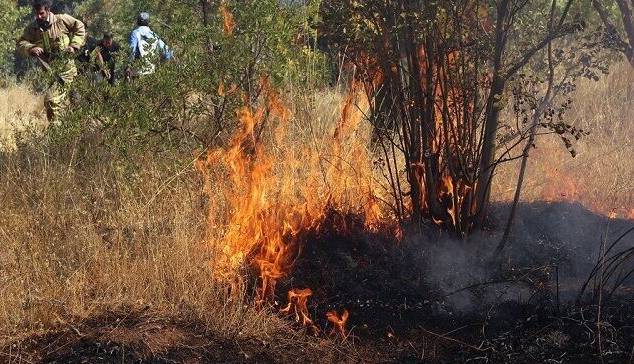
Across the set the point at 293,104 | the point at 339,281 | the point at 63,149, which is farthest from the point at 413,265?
the point at 63,149

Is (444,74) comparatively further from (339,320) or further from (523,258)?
(339,320)

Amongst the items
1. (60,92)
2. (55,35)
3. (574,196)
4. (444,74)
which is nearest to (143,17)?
(55,35)

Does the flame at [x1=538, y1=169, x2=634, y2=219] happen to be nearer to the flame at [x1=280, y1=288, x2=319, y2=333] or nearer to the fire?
the fire

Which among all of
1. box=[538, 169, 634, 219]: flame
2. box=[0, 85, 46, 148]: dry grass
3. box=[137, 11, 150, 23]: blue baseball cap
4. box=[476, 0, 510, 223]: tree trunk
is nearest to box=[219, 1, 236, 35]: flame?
box=[476, 0, 510, 223]: tree trunk

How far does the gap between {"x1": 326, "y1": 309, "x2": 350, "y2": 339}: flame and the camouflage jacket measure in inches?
170

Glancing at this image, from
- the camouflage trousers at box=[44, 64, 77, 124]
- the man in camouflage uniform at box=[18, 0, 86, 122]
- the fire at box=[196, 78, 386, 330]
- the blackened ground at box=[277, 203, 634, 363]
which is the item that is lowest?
the blackened ground at box=[277, 203, 634, 363]

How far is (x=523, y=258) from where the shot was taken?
4418 millimetres

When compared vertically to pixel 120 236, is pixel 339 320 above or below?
below

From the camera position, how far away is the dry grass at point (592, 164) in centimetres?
580

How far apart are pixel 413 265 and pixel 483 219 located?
66cm

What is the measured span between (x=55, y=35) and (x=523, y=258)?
522 cm

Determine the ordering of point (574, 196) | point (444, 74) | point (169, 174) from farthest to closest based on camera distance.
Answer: point (574, 196) → point (169, 174) → point (444, 74)

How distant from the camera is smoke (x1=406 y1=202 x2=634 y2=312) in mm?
3982

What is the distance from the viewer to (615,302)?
3781 mm
